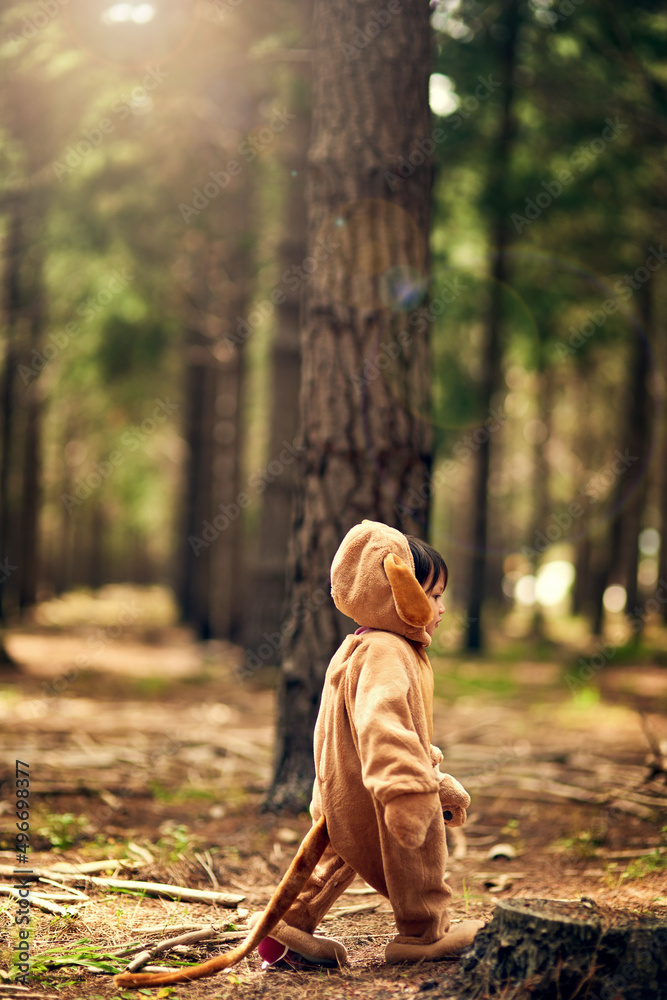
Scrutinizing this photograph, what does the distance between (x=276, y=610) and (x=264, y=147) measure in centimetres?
638

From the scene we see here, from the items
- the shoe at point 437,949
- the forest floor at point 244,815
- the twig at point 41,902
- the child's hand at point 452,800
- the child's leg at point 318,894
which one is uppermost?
the child's hand at point 452,800

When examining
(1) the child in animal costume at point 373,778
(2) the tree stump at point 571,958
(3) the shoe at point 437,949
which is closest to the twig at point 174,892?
(1) the child in animal costume at point 373,778

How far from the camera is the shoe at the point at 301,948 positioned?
118 inches

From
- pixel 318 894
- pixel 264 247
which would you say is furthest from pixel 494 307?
pixel 318 894

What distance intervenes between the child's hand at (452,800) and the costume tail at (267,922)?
0.45 m

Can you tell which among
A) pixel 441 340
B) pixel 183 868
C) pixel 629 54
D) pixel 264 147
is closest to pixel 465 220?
pixel 441 340

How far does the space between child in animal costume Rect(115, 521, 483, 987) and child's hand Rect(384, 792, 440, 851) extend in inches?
1.8

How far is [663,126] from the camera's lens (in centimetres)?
841

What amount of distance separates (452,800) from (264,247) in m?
11.0

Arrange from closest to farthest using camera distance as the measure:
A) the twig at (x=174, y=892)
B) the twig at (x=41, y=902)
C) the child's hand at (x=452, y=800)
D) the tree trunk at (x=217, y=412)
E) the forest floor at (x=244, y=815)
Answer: the child's hand at (x=452, y=800) → the forest floor at (x=244, y=815) → the twig at (x=41, y=902) → the twig at (x=174, y=892) → the tree trunk at (x=217, y=412)

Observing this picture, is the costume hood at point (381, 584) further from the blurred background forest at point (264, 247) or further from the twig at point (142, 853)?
the twig at point (142, 853)

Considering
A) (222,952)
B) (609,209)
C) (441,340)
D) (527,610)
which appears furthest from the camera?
(527,610)

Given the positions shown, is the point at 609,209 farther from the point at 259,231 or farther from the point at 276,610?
the point at 276,610

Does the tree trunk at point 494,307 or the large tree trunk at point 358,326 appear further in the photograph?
the tree trunk at point 494,307
